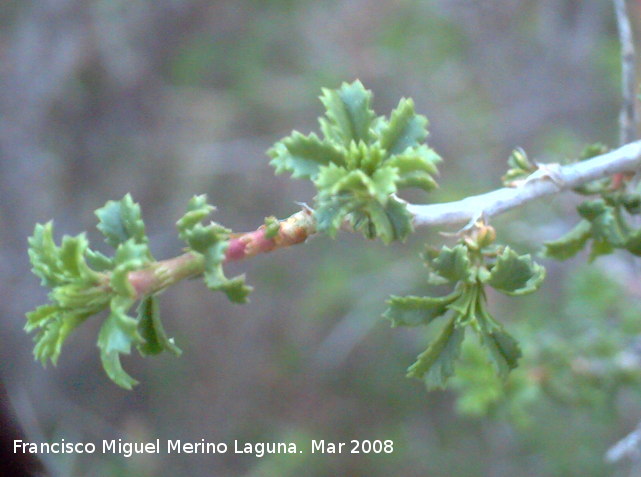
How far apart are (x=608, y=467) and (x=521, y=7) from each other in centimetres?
271

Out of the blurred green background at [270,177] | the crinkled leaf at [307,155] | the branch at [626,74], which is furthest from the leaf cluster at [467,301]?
the blurred green background at [270,177]

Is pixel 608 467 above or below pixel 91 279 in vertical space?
above

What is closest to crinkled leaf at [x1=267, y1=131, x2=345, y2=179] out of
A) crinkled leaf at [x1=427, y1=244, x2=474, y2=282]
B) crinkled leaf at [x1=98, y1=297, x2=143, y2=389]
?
crinkled leaf at [x1=427, y1=244, x2=474, y2=282]

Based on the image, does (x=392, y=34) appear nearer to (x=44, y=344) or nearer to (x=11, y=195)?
(x=11, y=195)

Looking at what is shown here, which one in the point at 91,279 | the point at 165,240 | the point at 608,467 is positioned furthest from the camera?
the point at 165,240

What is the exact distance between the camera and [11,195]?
394 centimetres

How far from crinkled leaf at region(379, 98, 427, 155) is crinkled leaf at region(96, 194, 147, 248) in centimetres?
46

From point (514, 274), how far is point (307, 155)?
1.44ft

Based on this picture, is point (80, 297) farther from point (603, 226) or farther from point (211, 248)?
point (603, 226)

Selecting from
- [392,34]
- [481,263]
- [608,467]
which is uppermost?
[392,34]

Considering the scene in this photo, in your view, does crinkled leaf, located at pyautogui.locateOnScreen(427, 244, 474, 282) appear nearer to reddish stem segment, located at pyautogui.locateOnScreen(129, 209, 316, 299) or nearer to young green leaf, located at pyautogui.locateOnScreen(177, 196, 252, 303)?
reddish stem segment, located at pyautogui.locateOnScreen(129, 209, 316, 299)

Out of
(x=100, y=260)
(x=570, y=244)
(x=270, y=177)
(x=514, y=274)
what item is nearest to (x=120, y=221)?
(x=100, y=260)

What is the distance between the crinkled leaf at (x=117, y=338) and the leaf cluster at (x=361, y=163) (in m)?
0.35

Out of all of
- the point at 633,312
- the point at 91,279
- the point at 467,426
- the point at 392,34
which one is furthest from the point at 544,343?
the point at 392,34
